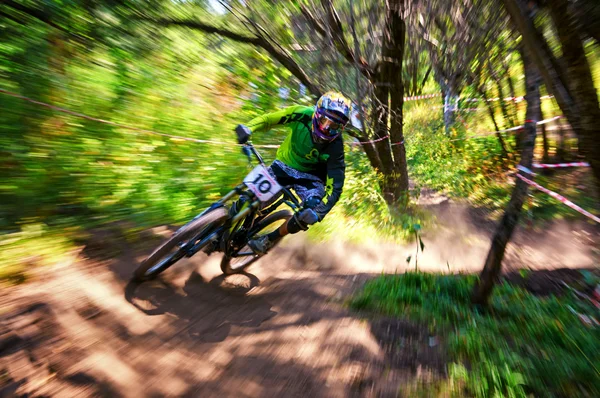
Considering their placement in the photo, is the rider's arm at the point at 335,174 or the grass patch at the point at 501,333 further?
the rider's arm at the point at 335,174

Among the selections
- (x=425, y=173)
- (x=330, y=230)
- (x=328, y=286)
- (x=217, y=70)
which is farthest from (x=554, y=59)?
(x=425, y=173)

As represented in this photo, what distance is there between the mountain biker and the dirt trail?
742 mm

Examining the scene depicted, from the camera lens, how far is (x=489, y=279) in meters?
3.36

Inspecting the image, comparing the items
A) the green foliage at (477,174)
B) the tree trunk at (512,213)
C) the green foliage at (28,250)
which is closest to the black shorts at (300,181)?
the tree trunk at (512,213)

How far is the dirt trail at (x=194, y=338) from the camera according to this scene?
219cm

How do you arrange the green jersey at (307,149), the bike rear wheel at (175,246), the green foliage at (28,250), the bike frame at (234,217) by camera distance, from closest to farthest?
1. the green foliage at (28,250)
2. the bike rear wheel at (175,246)
3. the bike frame at (234,217)
4. the green jersey at (307,149)

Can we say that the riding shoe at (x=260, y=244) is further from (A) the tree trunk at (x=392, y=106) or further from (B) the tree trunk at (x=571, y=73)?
(A) the tree trunk at (x=392, y=106)

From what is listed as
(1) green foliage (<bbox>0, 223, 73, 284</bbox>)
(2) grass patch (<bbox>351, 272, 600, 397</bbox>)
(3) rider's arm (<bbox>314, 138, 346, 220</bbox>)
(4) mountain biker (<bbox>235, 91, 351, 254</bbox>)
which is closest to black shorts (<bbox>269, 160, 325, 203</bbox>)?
(4) mountain biker (<bbox>235, 91, 351, 254</bbox>)

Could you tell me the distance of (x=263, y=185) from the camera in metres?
3.29

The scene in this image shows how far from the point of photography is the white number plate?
3.28m

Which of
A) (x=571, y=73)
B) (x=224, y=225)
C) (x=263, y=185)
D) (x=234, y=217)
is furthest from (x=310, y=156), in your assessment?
(x=571, y=73)

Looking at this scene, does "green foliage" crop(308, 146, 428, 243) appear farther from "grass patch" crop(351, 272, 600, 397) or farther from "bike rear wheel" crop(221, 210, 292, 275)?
"grass patch" crop(351, 272, 600, 397)

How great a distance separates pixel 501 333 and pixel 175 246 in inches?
111

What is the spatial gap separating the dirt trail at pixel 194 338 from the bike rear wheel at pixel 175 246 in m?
0.16
